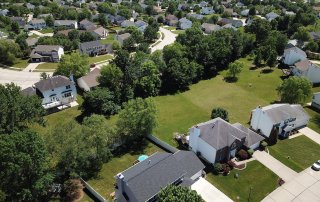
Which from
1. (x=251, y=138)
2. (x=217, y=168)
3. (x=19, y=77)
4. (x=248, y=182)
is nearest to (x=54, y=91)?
(x=19, y=77)

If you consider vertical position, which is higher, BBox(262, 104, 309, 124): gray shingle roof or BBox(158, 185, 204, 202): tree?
BBox(158, 185, 204, 202): tree

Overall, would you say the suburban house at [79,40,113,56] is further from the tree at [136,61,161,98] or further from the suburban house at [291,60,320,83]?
the suburban house at [291,60,320,83]

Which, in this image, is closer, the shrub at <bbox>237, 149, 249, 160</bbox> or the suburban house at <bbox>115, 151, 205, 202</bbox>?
the suburban house at <bbox>115, 151, 205, 202</bbox>

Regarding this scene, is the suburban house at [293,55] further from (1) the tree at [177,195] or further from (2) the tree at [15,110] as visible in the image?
(2) the tree at [15,110]

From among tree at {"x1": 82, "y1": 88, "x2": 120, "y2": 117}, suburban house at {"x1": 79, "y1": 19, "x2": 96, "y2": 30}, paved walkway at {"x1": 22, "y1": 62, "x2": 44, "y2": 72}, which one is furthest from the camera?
suburban house at {"x1": 79, "y1": 19, "x2": 96, "y2": 30}

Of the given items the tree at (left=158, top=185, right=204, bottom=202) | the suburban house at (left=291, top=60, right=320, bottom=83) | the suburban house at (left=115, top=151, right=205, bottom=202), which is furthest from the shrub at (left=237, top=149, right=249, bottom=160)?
the suburban house at (left=291, top=60, right=320, bottom=83)

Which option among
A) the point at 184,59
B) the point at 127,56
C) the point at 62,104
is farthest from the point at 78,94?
the point at 184,59
